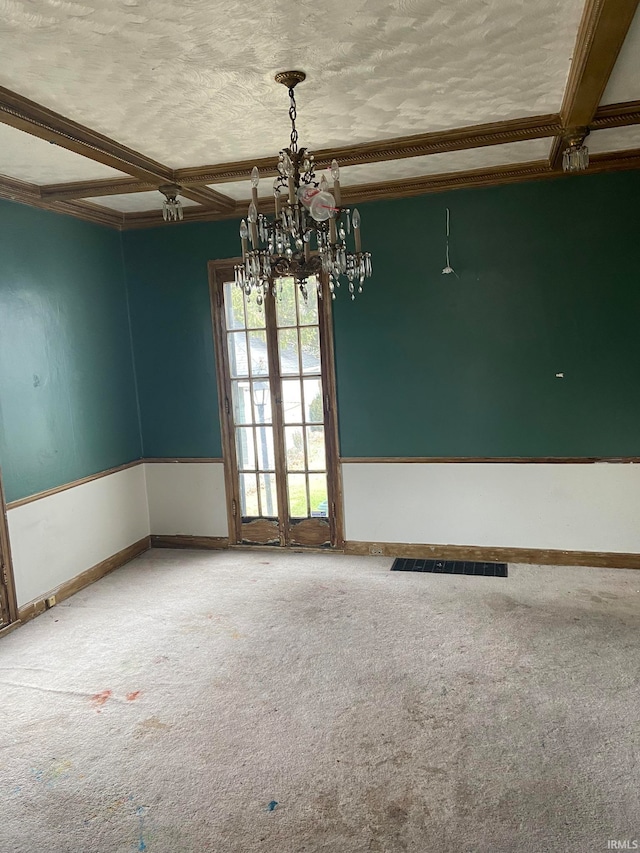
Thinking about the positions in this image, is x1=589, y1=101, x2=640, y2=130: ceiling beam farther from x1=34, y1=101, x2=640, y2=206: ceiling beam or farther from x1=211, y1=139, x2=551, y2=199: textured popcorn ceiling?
x1=211, y1=139, x2=551, y2=199: textured popcorn ceiling

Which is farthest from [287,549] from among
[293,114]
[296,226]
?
[293,114]

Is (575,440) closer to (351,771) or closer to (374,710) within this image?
(374,710)

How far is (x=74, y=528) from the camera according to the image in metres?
4.61

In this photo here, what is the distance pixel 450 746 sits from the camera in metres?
2.65

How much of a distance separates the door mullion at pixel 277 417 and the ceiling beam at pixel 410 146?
1.25 meters

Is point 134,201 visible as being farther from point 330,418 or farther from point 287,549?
point 287,549

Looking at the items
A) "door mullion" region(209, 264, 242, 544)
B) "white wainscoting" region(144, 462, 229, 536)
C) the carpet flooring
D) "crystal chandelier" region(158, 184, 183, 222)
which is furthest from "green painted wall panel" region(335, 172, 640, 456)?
"crystal chandelier" region(158, 184, 183, 222)

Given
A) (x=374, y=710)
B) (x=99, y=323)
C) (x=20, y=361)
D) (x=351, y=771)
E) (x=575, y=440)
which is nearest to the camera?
(x=351, y=771)

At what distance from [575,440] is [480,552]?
1.06 m

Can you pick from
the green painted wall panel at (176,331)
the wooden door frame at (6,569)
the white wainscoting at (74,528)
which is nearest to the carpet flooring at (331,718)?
the wooden door frame at (6,569)

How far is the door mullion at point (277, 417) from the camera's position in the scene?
5.04 metres

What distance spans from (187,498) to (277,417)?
Result: 1.08 meters

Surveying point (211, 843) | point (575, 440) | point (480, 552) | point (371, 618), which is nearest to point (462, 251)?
point (575, 440)

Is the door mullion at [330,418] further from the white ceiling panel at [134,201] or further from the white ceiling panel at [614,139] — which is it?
the white ceiling panel at [614,139]
